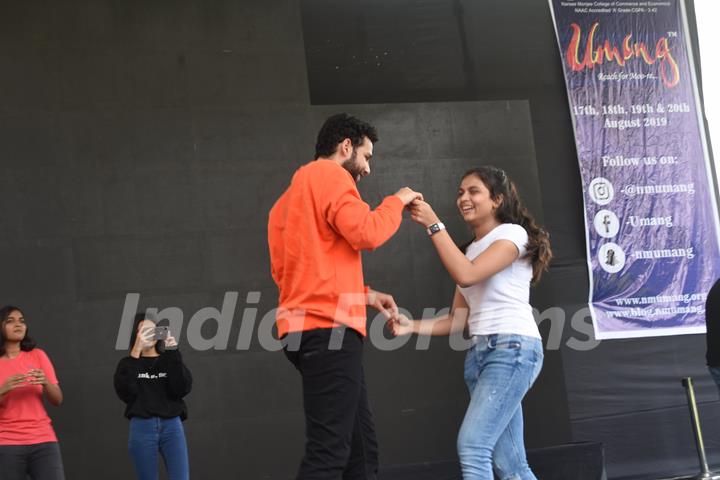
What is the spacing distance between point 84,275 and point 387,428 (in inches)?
78.1

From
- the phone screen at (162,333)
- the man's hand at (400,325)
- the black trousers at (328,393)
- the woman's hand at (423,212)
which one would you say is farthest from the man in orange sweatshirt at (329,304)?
the phone screen at (162,333)

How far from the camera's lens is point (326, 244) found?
2357 mm

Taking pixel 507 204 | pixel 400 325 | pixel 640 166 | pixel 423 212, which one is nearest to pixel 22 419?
pixel 400 325

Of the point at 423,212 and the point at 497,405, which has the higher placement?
the point at 423,212

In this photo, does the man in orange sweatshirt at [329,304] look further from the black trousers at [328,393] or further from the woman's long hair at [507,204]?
the woman's long hair at [507,204]

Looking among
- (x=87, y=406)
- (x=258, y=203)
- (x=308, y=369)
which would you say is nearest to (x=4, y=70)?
(x=258, y=203)

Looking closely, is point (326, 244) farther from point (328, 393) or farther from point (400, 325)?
point (400, 325)

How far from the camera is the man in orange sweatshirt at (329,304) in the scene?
2.27 meters

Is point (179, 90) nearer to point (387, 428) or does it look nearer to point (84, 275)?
point (84, 275)

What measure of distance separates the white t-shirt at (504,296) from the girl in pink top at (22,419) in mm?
2409

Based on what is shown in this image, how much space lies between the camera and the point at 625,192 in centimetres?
571

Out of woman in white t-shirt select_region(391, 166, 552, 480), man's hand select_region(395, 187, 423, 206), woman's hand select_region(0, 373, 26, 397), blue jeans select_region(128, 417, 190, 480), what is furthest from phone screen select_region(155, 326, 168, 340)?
man's hand select_region(395, 187, 423, 206)

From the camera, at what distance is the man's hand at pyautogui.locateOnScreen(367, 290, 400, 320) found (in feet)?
8.51

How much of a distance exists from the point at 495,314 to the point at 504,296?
0.22 feet
